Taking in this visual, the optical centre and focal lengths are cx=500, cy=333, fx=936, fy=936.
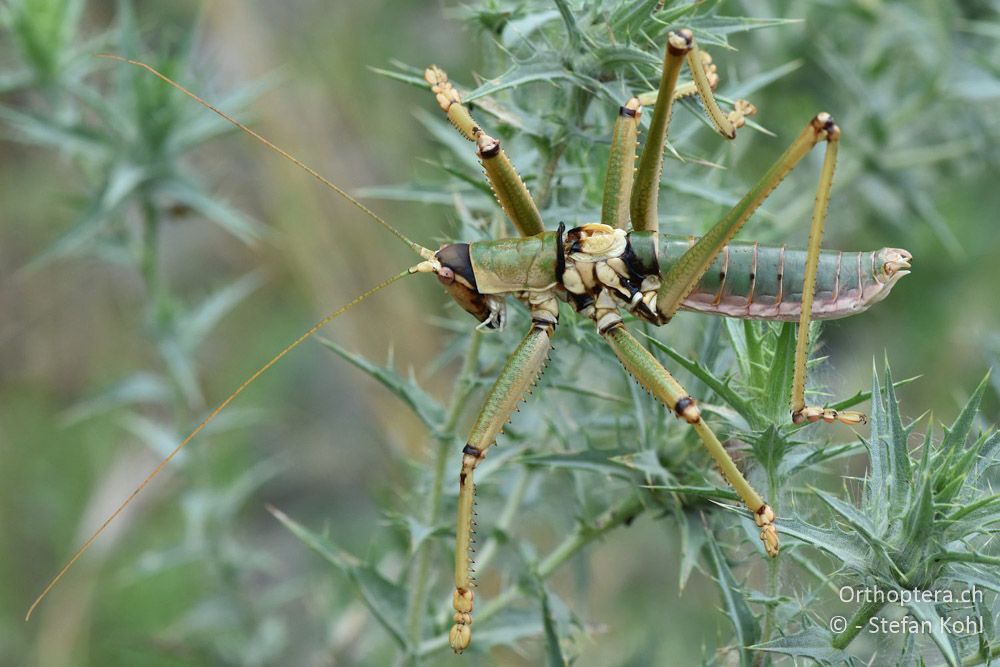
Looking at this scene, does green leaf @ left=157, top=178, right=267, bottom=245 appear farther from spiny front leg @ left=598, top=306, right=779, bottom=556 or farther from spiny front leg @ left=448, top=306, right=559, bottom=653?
spiny front leg @ left=598, top=306, right=779, bottom=556

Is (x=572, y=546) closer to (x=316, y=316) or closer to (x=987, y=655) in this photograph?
(x=987, y=655)

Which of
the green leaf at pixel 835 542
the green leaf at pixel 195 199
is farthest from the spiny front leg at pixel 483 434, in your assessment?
the green leaf at pixel 195 199

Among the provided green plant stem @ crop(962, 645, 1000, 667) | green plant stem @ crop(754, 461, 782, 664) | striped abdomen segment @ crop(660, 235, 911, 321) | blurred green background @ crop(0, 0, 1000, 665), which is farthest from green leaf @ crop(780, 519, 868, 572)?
blurred green background @ crop(0, 0, 1000, 665)

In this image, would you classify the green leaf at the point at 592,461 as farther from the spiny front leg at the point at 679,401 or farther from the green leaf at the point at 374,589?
the green leaf at the point at 374,589

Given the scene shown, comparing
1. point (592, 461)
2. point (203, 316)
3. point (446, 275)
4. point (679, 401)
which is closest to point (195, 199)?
point (203, 316)

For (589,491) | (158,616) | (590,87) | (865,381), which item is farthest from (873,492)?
(158,616)

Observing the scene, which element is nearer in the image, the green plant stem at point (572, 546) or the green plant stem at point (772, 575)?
the green plant stem at point (772, 575)
